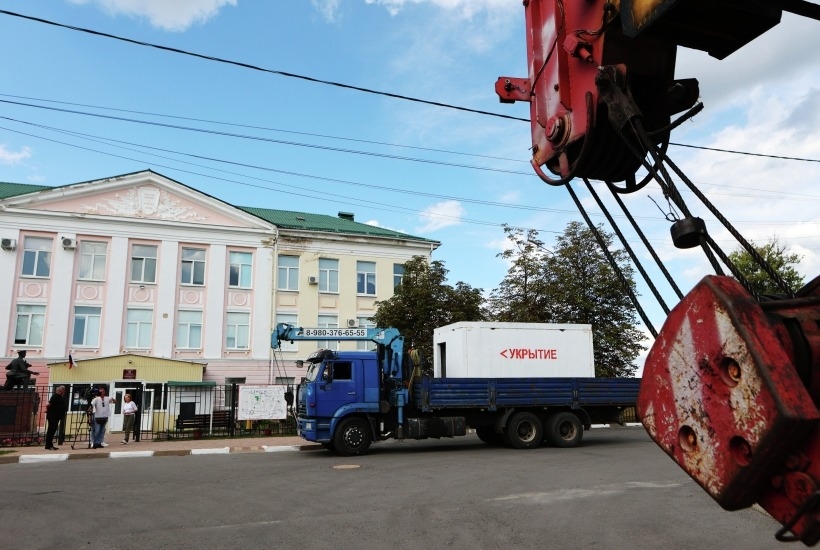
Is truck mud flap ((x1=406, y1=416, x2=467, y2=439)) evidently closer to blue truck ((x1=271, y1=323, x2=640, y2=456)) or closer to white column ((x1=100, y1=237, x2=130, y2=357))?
blue truck ((x1=271, y1=323, x2=640, y2=456))

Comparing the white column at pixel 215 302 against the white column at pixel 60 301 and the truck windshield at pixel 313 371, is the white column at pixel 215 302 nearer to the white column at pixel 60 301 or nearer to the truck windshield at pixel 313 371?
the white column at pixel 60 301

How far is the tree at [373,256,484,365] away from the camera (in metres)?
26.4

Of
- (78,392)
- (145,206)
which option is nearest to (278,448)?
(78,392)

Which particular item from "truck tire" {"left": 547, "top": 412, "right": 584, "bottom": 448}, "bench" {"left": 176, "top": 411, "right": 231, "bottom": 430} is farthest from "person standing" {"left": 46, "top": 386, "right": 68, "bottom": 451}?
"truck tire" {"left": 547, "top": 412, "right": 584, "bottom": 448}

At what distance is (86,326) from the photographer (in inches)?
1134

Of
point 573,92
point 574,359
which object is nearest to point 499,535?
point 573,92

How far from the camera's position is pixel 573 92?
2.65 metres

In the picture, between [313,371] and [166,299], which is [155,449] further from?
[166,299]

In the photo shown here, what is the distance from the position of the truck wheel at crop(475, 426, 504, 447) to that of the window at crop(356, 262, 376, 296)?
695 inches

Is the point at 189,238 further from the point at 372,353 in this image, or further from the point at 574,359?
the point at 574,359

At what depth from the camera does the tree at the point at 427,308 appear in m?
26.4

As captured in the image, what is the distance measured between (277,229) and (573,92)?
31.2 metres

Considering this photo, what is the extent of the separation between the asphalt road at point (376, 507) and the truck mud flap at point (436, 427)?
225 cm

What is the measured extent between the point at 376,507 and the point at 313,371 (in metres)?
7.90
